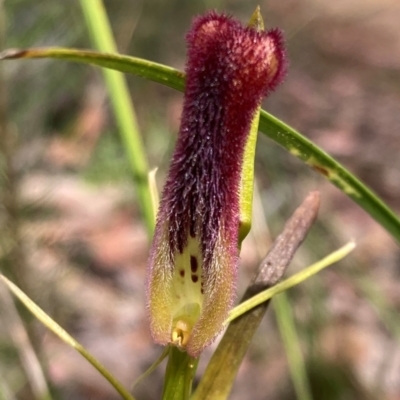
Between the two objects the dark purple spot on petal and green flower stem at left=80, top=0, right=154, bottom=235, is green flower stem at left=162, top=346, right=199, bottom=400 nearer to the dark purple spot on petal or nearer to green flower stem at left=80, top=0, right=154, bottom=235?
the dark purple spot on petal

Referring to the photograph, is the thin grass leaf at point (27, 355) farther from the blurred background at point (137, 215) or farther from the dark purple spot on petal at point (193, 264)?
the dark purple spot on petal at point (193, 264)

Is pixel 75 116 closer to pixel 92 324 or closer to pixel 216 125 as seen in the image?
pixel 92 324

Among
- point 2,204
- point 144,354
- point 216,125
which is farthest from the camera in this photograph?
point 144,354

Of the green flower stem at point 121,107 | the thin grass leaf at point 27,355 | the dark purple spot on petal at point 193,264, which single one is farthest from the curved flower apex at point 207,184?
the thin grass leaf at point 27,355

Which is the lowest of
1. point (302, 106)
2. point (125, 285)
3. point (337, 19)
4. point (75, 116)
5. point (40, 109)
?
point (125, 285)

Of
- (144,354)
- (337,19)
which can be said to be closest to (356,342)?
(144,354)
